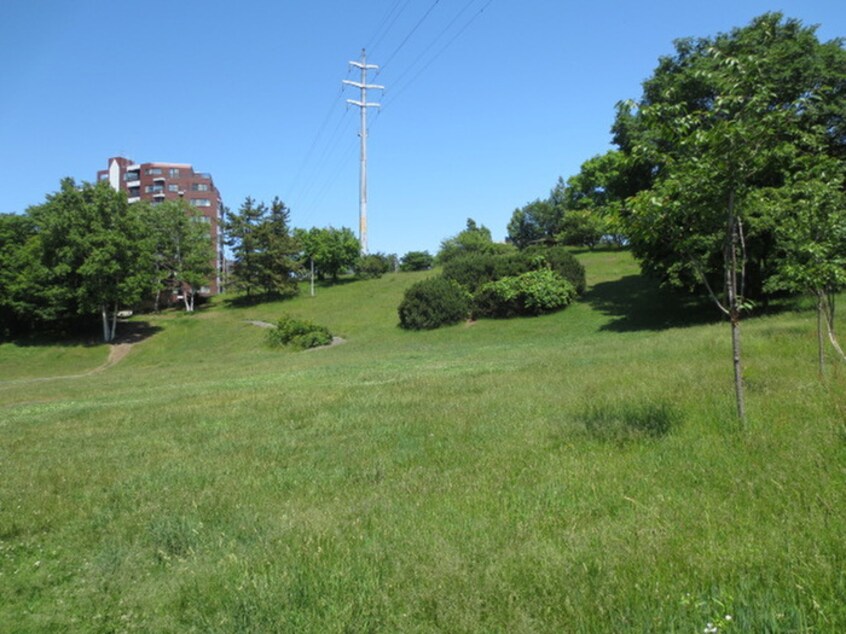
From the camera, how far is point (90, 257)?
46.6 meters

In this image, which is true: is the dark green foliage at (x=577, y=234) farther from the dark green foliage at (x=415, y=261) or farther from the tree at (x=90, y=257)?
the tree at (x=90, y=257)

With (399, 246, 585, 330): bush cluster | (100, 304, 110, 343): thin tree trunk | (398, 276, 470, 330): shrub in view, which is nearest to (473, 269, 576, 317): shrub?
(399, 246, 585, 330): bush cluster

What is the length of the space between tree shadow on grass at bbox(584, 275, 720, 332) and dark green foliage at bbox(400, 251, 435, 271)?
167ft

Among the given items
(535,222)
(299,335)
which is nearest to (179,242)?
(299,335)

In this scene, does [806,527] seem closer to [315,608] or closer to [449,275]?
[315,608]

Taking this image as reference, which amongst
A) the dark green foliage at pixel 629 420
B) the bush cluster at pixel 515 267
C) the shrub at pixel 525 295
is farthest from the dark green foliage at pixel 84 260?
the dark green foliage at pixel 629 420

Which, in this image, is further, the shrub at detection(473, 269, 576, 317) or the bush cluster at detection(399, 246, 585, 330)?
the bush cluster at detection(399, 246, 585, 330)

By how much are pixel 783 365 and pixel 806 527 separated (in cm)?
781

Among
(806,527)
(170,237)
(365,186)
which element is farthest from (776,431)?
(170,237)

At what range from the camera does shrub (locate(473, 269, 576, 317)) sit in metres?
39.2

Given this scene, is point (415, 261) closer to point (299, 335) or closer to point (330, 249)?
point (330, 249)

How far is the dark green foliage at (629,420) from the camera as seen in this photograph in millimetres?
6504

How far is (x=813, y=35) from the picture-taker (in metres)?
28.3

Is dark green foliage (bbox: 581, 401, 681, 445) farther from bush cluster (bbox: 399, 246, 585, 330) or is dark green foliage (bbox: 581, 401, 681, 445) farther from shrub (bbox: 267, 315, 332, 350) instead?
shrub (bbox: 267, 315, 332, 350)
